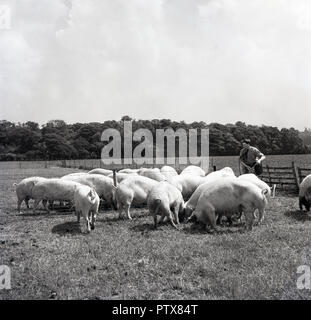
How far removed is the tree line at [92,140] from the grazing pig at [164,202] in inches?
→ 3149

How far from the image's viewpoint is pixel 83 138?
362 ft

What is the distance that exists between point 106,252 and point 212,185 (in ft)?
11.3

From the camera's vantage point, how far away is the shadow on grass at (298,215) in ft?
34.2

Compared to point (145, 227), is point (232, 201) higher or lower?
higher

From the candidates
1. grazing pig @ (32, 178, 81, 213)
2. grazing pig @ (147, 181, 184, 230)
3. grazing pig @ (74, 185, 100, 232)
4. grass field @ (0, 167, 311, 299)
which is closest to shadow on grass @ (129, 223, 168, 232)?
grass field @ (0, 167, 311, 299)

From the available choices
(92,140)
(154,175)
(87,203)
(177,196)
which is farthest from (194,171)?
(92,140)

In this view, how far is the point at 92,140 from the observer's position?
10894 cm

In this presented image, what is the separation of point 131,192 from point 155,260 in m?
4.93

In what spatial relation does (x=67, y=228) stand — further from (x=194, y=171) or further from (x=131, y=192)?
(x=194, y=171)

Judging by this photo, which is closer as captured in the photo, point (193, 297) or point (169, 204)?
point (193, 297)
